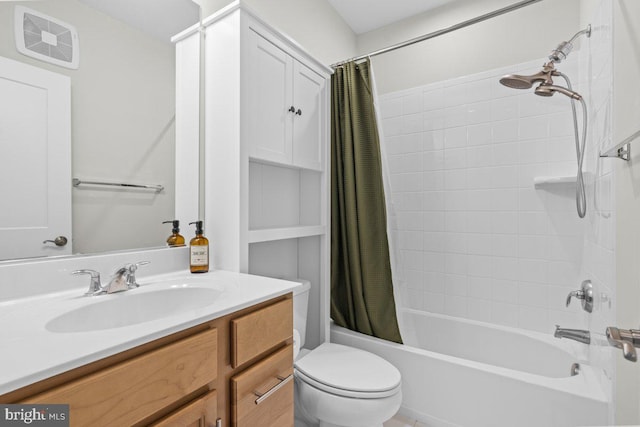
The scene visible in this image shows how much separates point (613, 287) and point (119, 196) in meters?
1.81

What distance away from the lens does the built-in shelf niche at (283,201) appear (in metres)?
1.59

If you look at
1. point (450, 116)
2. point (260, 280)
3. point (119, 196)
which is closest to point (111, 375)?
point (260, 280)

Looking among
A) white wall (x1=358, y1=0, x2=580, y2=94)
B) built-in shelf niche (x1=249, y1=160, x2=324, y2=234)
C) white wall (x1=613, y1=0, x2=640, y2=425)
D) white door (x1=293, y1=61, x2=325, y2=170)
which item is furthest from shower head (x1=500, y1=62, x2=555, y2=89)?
built-in shelf niche (x1=249, y1=160, x2=324, y2=234)

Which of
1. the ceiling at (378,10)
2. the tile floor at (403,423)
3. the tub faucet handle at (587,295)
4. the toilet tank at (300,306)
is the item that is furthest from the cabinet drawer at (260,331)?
the ceiling at (378,10)

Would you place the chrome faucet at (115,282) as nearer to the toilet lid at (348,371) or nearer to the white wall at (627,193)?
the toilet lid at (348,371)

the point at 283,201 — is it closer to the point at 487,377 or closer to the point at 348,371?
the point at 348,371

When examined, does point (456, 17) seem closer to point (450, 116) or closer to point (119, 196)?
point (450, 116)

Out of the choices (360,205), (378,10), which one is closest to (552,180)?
(360,205)

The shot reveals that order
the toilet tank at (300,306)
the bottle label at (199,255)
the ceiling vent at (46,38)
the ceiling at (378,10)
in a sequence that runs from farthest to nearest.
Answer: the ceiling at (378,10), the toilet tank at (300,306), the bottle label at (199,255), the ceiling vent at (46,38)

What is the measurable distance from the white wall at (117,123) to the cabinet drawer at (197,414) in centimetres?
68

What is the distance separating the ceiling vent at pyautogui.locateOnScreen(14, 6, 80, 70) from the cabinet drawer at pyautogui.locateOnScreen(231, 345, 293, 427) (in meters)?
1.14

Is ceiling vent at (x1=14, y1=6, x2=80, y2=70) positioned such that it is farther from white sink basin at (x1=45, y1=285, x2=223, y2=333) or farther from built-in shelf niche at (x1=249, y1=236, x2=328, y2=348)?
built-in shelf niche at (x1=249, y1=236, x2=328, y2=348)

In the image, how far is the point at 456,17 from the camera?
→ 2.26m

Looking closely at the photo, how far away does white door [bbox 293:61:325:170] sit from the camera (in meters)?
1.60
